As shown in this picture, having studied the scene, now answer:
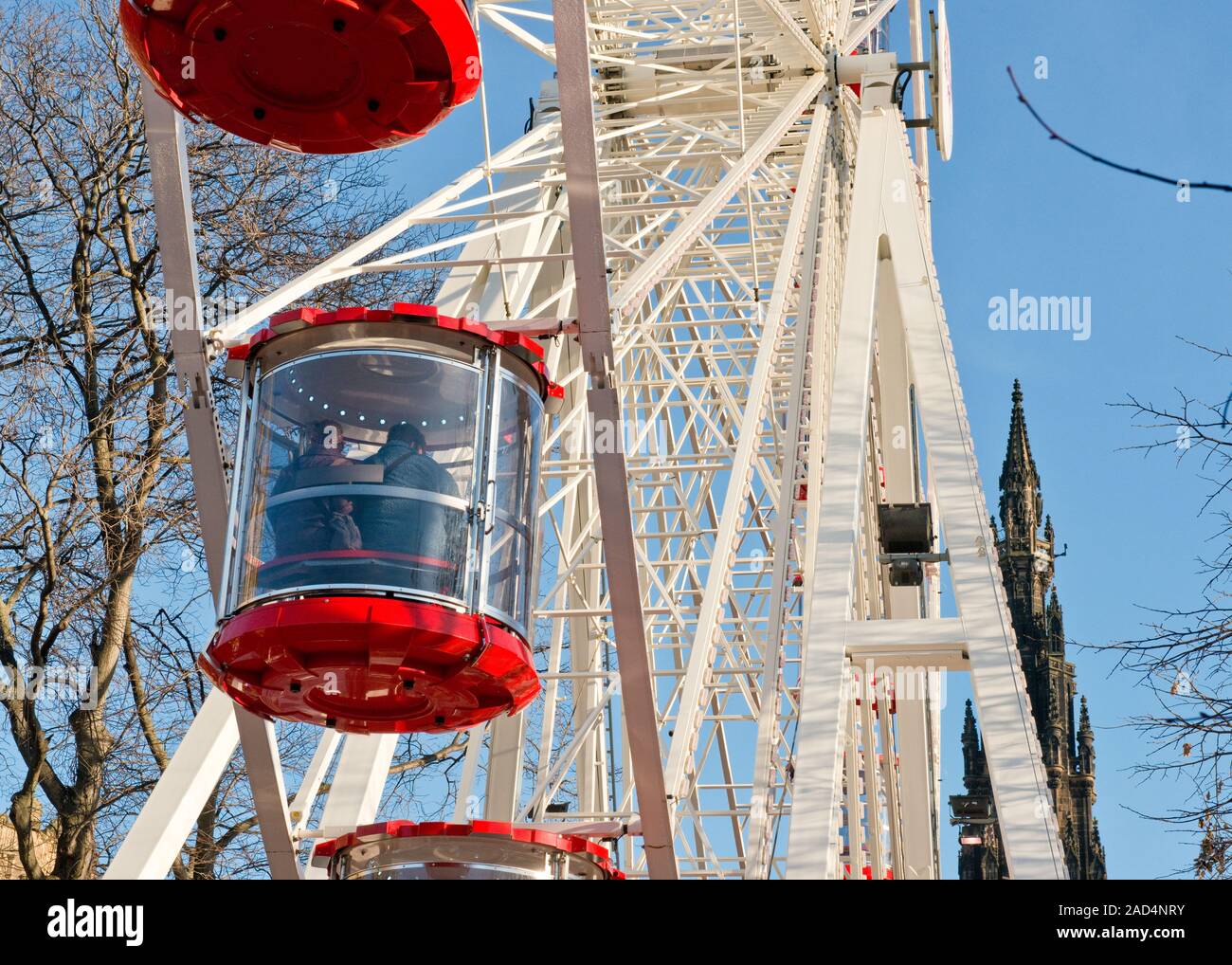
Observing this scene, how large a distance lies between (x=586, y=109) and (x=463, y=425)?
69.1 inches

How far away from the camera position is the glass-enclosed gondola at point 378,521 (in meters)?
8.45

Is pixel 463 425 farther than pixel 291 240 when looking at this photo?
No

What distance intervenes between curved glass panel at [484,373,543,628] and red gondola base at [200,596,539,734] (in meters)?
0.20

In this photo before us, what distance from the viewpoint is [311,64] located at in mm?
8039

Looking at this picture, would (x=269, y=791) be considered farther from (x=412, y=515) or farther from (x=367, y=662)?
(x=412, y=515)

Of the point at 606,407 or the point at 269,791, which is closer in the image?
the point at 606,407

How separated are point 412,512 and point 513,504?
64cm

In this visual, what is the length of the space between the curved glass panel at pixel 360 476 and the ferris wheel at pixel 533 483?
0.05 ft

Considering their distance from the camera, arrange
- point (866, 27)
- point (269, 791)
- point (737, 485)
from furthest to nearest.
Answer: point (866, 27)
point (737, 485)
point (269, 791)

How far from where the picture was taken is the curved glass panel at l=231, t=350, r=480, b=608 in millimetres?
8500

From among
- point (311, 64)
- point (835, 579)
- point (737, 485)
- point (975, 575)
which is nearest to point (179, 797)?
point (835, 579)
